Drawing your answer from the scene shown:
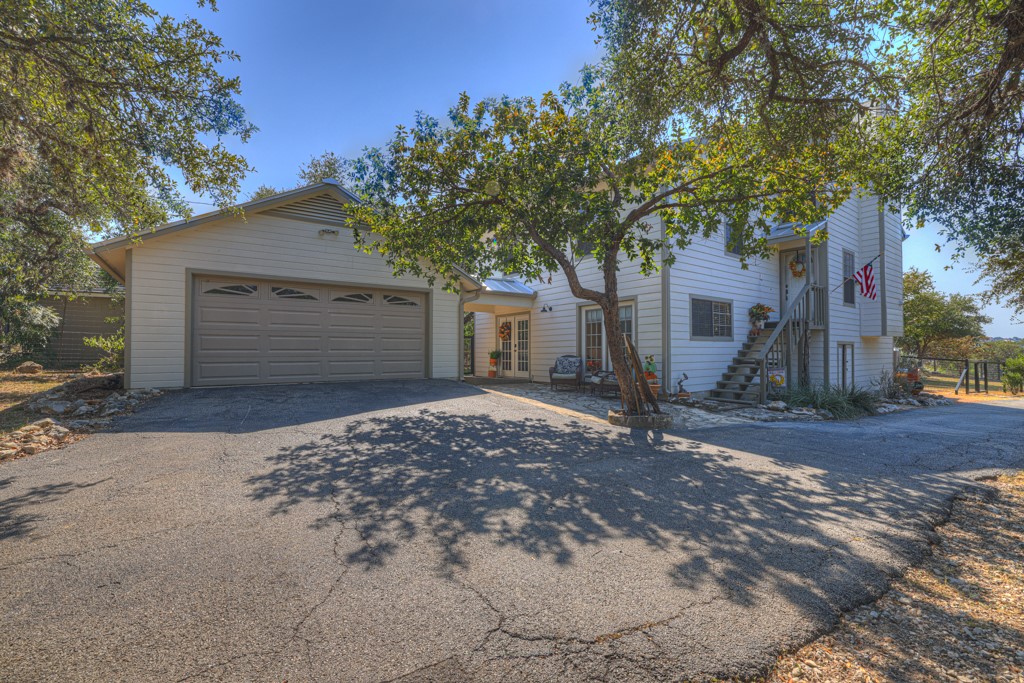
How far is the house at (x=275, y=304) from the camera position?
8.84 meters

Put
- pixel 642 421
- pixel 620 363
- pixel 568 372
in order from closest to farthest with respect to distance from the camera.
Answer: pixel 642 421 → pixel 620 363 → pixel 568 372

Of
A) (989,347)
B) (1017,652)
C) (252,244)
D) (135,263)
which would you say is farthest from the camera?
(989,347)

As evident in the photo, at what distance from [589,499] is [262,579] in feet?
8.38

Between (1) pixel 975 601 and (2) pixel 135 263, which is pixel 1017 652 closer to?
(1) pixel 975 601

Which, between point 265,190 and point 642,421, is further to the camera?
point 265,190

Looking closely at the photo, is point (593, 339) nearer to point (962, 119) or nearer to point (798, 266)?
point (798, 266)

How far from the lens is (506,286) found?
578 inches

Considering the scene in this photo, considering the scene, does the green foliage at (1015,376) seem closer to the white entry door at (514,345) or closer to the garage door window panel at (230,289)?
the white entry door at (514,345)

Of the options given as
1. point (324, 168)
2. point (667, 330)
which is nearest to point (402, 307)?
point (667, 330)

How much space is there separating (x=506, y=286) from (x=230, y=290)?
760 centimetres

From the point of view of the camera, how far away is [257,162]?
7230 millimetres

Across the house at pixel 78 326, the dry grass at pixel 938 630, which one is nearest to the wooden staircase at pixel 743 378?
the dry grass at pixel 938 630

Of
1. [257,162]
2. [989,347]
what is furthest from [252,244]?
[989,347]

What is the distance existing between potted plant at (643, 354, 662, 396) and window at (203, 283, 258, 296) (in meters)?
8.47
